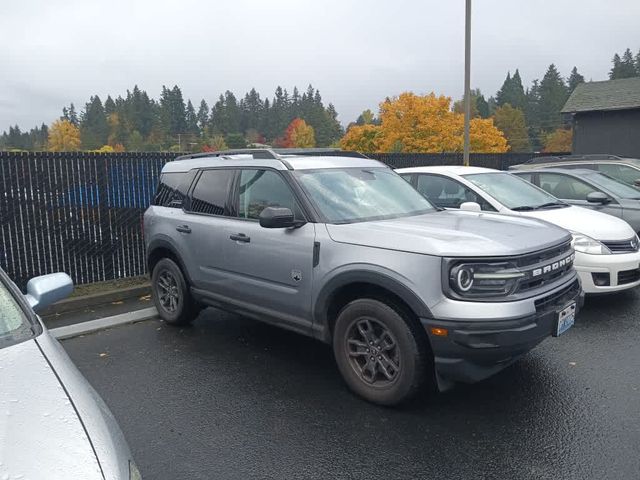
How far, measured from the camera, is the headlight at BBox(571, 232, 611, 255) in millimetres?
5820

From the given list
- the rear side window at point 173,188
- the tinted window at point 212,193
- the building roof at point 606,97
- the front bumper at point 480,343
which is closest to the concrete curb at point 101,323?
the rear side window at point 173,188

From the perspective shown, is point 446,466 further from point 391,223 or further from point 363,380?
point 391,223

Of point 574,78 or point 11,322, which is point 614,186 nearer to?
point 11,322

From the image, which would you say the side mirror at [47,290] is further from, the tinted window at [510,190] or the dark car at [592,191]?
the dark car at [592,191]

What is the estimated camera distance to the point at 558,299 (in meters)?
3.78

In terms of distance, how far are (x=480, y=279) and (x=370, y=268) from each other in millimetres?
744

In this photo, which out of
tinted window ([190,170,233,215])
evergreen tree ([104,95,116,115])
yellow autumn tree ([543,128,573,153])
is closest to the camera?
tinted window ([190,170,233,215])

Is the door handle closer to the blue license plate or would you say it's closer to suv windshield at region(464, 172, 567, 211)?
the blue license plate

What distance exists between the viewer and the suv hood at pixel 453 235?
3422 mm

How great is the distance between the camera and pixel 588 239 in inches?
233

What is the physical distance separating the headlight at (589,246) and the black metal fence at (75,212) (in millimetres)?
6208

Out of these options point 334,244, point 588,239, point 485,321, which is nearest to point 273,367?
point 334,244

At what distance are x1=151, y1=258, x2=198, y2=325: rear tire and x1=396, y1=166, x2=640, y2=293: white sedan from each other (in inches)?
128

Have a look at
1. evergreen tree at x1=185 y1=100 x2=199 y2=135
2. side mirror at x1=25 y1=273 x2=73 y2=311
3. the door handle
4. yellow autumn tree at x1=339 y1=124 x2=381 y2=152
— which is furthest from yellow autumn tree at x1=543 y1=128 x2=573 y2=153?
evergreen tree at x1=185 y1=100 x2=199 y2=135
